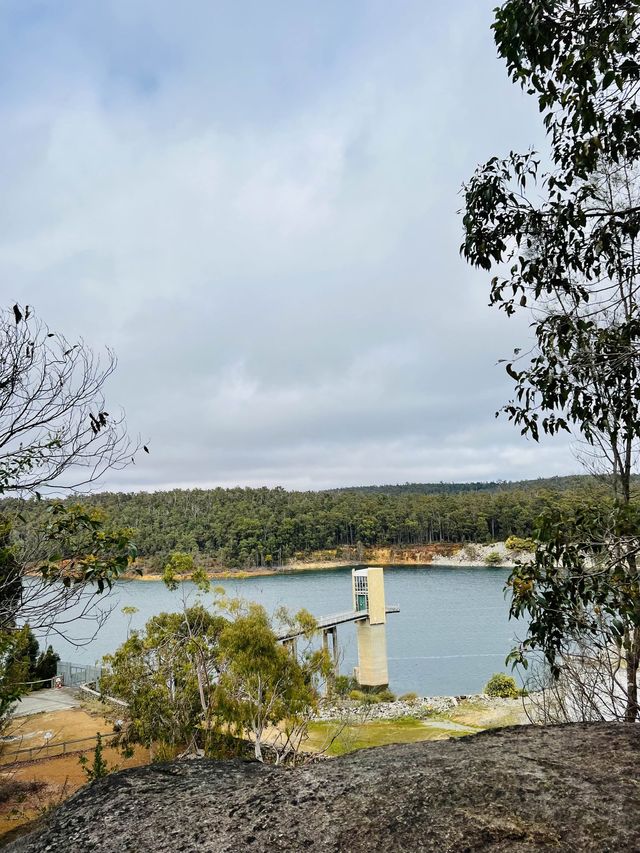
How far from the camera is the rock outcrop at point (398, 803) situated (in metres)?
2.07

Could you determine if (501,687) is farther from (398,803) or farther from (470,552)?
(470,552)

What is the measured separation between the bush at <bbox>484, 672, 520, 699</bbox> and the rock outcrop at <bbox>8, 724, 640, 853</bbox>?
114ft

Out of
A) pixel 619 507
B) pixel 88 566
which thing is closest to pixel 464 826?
pixel 619 507

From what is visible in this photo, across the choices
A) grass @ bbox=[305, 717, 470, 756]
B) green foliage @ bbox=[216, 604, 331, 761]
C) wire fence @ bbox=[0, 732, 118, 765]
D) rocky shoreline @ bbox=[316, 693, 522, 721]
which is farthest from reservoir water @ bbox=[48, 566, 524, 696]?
green foliage @ bbox=[216, 604, 331, 761]

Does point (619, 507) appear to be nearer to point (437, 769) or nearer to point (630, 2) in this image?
point (437, 769)

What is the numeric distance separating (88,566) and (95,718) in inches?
904

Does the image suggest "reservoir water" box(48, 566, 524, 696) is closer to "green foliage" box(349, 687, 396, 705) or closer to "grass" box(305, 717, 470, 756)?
"green foliage" box(349, 687, 396, 705)

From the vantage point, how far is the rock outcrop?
207 centimetres

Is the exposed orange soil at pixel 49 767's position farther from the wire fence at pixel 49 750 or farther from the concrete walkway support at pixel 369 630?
the concrete walkway support at pixel 369 630

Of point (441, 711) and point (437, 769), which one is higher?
point (437, 769)

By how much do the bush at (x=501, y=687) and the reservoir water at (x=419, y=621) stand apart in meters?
1.82

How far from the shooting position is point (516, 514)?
7425 centimetres

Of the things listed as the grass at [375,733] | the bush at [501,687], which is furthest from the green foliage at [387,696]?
the grass at [375,733]

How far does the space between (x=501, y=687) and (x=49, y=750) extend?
23301 mm
